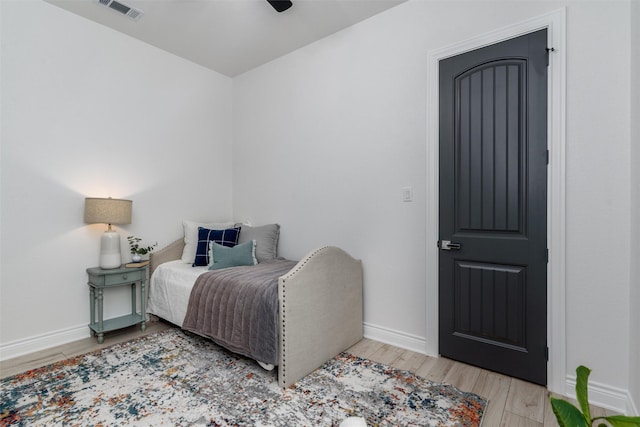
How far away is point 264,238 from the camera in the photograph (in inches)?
128

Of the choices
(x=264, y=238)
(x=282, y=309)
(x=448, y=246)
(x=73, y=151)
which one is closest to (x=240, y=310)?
(x=282, y=309)

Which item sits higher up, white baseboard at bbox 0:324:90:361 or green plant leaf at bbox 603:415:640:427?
green plant leaf at bbox 603:415:640:427

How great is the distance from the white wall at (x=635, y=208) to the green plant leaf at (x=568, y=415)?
4.04 feet

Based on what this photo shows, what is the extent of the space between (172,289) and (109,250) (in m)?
0.62

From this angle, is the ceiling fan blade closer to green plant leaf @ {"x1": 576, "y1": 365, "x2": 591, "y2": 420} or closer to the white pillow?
the white pillow

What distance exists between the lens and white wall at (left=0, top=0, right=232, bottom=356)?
2469 mm

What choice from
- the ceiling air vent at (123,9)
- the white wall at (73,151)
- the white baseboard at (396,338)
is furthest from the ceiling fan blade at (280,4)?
the white baseboard at (396,338)

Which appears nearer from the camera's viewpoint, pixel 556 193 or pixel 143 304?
pixel 556 193

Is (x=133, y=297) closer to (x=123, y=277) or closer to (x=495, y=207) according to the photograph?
(x=123, y=277)

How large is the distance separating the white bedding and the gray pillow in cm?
51

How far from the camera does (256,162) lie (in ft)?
12.2

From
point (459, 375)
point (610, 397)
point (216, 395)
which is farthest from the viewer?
point (459, 375)

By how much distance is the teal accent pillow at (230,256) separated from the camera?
9.43 ft

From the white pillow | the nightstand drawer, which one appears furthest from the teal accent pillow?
the nightstand drawer
